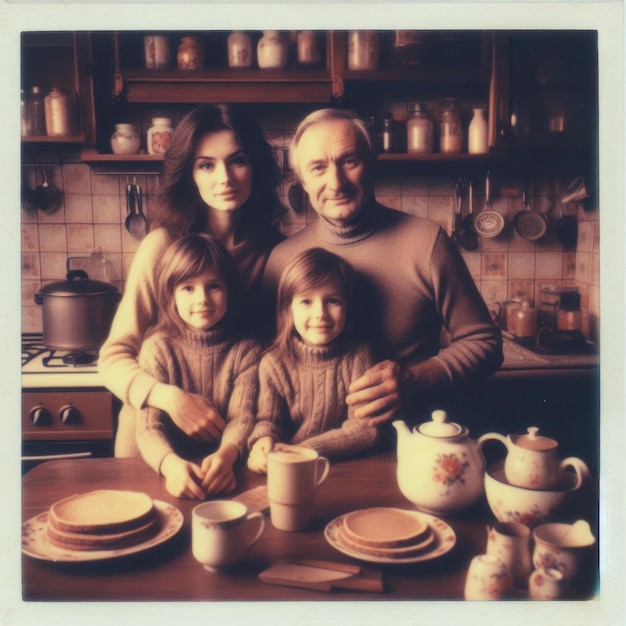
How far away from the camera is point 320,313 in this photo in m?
1.32

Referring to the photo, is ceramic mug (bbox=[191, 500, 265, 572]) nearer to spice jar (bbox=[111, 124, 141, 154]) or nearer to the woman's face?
the woman's face

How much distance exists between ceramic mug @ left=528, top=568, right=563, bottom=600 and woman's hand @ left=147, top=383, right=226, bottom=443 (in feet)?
2.09

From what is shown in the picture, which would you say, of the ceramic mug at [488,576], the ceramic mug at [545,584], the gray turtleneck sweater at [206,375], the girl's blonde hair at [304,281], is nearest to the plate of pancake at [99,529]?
the gray turtleneck sweater at [206,375]

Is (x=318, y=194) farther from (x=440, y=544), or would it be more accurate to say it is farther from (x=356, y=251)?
(x=440, y=544)

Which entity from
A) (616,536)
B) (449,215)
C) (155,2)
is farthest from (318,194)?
(616,536)

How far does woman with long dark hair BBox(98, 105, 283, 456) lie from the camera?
52.4 inches

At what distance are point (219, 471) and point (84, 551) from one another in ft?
0.90

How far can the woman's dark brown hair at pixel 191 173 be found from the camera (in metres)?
1.33

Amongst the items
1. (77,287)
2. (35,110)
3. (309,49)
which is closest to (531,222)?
(309,49)

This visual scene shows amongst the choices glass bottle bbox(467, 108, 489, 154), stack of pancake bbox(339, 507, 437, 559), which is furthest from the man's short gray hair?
stack of pancake bbox(339, 507, 437, 559)

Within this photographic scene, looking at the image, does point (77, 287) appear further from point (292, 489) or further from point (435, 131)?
point (435, 131)

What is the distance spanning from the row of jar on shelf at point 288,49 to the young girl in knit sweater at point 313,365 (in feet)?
1.27

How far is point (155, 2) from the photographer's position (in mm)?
1344

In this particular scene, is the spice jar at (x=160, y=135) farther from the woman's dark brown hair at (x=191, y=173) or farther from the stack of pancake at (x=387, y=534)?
the stack of pancake at (x=387, y=534)
